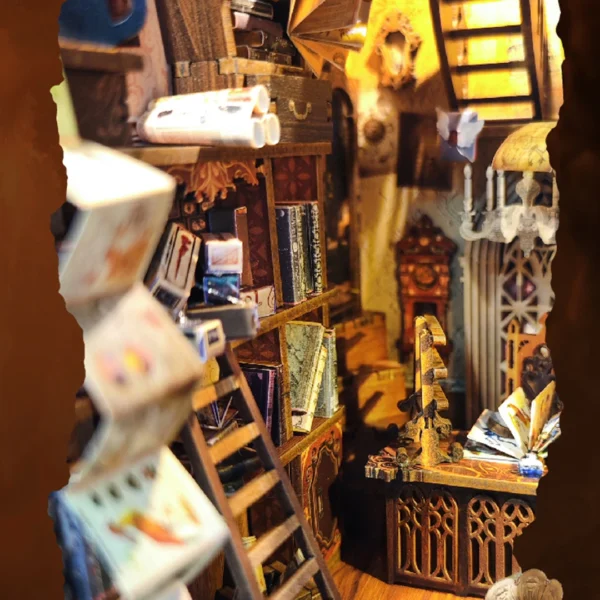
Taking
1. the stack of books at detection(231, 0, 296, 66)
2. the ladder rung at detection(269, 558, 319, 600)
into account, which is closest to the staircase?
the stack of books at detection(231, 0, 296, 66)

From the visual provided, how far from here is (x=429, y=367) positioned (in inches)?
90.7

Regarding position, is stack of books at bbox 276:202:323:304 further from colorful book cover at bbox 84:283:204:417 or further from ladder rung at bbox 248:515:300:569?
colorful book cover at bbox 84:283:204:417

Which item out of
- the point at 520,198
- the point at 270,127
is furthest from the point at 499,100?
the point at 270,127

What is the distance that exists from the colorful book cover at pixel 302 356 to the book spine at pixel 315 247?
123 millimetres

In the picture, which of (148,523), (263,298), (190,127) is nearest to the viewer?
(148,523)

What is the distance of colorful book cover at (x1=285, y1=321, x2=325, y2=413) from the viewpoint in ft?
7.51

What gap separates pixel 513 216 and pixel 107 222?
4.93 feet

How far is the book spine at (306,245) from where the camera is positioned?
2.23 metres

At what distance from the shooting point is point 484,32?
6.79ft

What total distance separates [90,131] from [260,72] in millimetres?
538

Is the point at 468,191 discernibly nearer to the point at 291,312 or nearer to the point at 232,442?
the point at 291,312

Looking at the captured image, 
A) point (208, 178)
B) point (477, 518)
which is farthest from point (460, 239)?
point (208, 178)

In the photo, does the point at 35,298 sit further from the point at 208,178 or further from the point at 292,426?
the point at 292,426

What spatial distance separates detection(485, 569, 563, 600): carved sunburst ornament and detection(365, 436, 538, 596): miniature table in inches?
16.1
